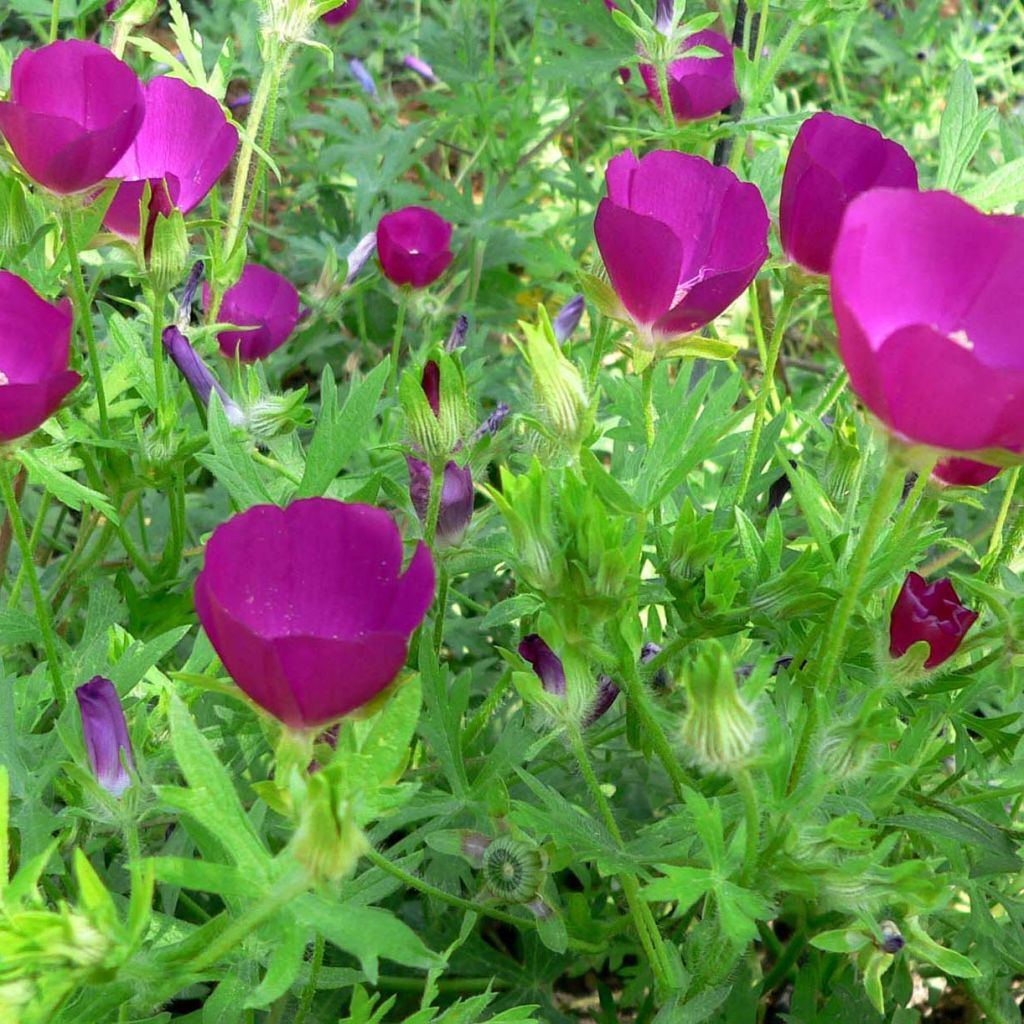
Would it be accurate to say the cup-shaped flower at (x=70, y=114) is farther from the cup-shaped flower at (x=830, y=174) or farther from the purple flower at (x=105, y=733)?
the cup-shaped flower at (x=830, y=174)

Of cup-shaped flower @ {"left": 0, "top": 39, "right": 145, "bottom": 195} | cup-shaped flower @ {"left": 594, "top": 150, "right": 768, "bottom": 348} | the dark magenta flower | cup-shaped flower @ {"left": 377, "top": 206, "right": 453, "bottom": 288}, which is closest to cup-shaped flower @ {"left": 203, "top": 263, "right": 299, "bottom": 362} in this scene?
cup-shaped flower @ {"left": 377, "top": 206, "right": 453, "bottom": 288}

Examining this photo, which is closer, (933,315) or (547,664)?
(933,315)

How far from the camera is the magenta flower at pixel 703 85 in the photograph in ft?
5.67

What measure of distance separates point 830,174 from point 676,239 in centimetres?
17

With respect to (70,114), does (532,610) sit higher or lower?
lower

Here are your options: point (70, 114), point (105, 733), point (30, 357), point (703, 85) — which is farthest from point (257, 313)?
point (105, 733)

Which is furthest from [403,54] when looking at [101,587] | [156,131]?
[101,587]

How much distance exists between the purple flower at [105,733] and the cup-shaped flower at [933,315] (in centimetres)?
61

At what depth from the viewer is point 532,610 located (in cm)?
118

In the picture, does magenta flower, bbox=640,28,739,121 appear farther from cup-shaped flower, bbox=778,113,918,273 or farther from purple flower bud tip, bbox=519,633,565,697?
purple flower bud tip, bbox=519,633,565,697

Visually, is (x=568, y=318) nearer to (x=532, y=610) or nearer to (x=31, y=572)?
(x=532, y=610)

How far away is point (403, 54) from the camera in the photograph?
3.55m

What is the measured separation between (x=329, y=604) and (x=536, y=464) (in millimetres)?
192

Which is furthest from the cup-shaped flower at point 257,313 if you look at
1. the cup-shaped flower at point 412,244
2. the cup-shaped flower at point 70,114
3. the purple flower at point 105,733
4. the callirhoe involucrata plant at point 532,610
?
the purple flower at point 105,733
